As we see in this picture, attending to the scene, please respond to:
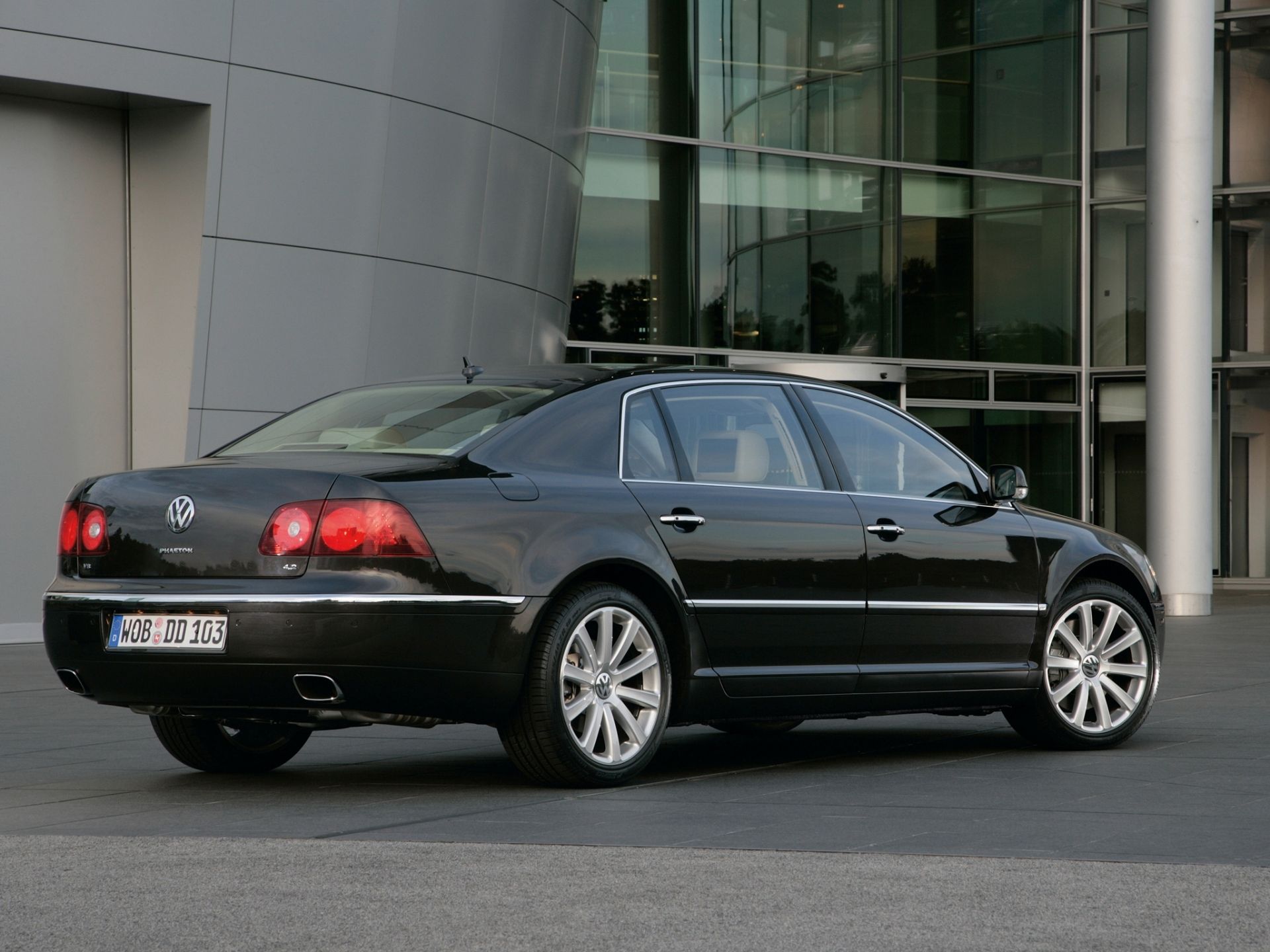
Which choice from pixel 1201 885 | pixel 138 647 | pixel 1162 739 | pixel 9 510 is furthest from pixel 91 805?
pixel 9 510

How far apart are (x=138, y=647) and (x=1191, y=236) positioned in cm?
1486

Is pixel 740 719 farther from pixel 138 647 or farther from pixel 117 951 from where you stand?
pixel 117 951

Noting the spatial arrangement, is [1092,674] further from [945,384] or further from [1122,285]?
[1122,285]

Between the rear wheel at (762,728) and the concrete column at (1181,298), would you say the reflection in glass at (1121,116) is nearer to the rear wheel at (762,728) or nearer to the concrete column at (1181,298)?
the concrete column at (1181,298)

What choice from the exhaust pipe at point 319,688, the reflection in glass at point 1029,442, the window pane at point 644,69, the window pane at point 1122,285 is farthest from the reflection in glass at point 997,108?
the exhaust pipe at point 319,688

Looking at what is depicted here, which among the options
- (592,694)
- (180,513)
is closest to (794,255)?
(592,694)

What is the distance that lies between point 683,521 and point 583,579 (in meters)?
0.47

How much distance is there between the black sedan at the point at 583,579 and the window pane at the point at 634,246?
13770 millimetres

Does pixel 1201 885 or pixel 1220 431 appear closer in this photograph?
pixel 1201 885

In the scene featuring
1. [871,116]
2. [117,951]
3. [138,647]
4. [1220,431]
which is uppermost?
[871,116]

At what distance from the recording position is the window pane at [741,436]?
7.10 meters

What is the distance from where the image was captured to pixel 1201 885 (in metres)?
4.57

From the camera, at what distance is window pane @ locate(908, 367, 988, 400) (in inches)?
952

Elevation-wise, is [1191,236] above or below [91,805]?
above
